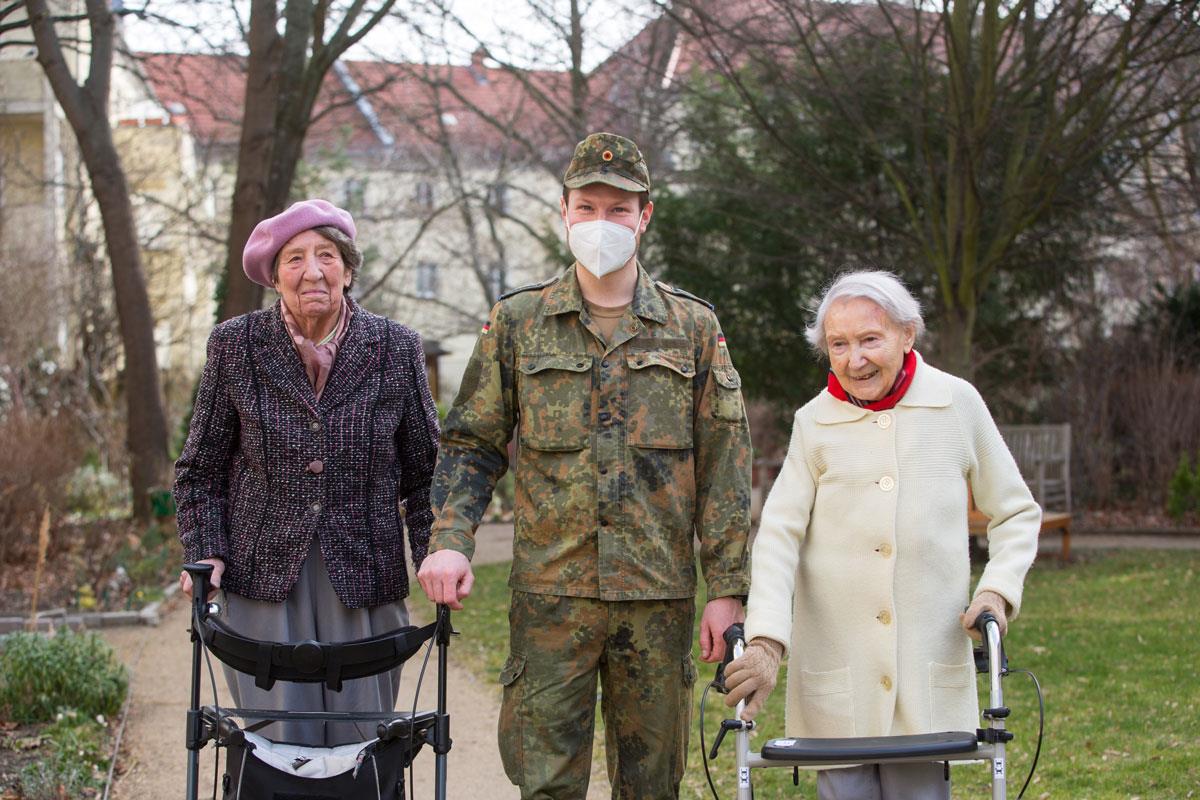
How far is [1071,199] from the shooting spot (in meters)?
13.8

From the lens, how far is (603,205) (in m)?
3.79

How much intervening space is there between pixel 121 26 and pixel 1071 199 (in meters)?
11.4

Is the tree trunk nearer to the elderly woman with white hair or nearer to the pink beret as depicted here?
the pink beret

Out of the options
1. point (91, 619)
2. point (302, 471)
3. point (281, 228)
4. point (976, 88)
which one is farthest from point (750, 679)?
point (976, 88)

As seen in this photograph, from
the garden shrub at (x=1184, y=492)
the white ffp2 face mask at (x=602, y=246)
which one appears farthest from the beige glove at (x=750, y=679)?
the garden shrub at (x=1184, y=492)

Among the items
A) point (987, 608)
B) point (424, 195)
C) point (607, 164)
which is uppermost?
point (424, 195)

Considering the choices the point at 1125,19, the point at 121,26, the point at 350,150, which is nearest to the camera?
the point at 1125,19

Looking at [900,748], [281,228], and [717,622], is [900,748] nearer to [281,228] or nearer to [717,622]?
[717,622]

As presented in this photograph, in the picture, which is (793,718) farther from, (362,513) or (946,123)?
(946,123)

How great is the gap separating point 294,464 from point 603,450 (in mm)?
918

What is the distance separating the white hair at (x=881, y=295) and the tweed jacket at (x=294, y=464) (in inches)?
50.2

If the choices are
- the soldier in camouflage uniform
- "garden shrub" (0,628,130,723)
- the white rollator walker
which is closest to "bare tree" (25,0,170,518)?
"garden shrub" (0,628,130,723)

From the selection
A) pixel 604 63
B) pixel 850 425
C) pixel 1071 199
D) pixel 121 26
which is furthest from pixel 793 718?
pixel 121 26

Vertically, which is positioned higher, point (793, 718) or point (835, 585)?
point (835, 585)
